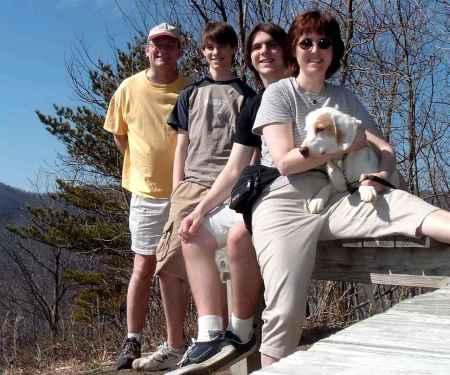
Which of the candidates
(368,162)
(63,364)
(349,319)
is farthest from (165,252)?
(349,319)

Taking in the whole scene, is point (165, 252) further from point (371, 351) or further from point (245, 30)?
point (245, 30)

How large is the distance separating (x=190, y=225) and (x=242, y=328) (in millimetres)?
468

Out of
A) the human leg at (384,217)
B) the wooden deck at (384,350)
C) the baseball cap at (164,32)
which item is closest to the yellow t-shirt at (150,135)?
the baseball cap at (164,32)

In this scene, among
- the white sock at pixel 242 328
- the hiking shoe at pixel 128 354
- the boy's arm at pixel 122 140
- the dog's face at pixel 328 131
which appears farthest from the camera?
the boy's arm at pixel 122 140

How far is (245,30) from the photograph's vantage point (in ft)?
17.3

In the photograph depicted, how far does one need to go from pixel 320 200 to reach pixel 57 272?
23549 mm

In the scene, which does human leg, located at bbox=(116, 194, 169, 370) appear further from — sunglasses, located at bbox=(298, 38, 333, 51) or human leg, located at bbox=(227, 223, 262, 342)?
sunglasses, located at bbox=(298, 38, 333, 51)

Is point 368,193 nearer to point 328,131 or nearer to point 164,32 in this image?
point 328,131

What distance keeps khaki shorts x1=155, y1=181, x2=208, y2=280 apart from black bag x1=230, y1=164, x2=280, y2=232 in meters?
0.43

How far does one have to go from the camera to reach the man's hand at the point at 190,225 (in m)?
2.44

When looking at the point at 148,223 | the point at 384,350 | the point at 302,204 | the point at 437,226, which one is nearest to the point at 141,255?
the point at 148,223

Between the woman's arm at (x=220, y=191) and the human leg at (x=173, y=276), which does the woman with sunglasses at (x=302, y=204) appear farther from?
the human leg at (x=173, y=276)

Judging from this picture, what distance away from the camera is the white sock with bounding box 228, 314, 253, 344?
2.37 meters

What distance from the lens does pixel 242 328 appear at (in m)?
2.38
